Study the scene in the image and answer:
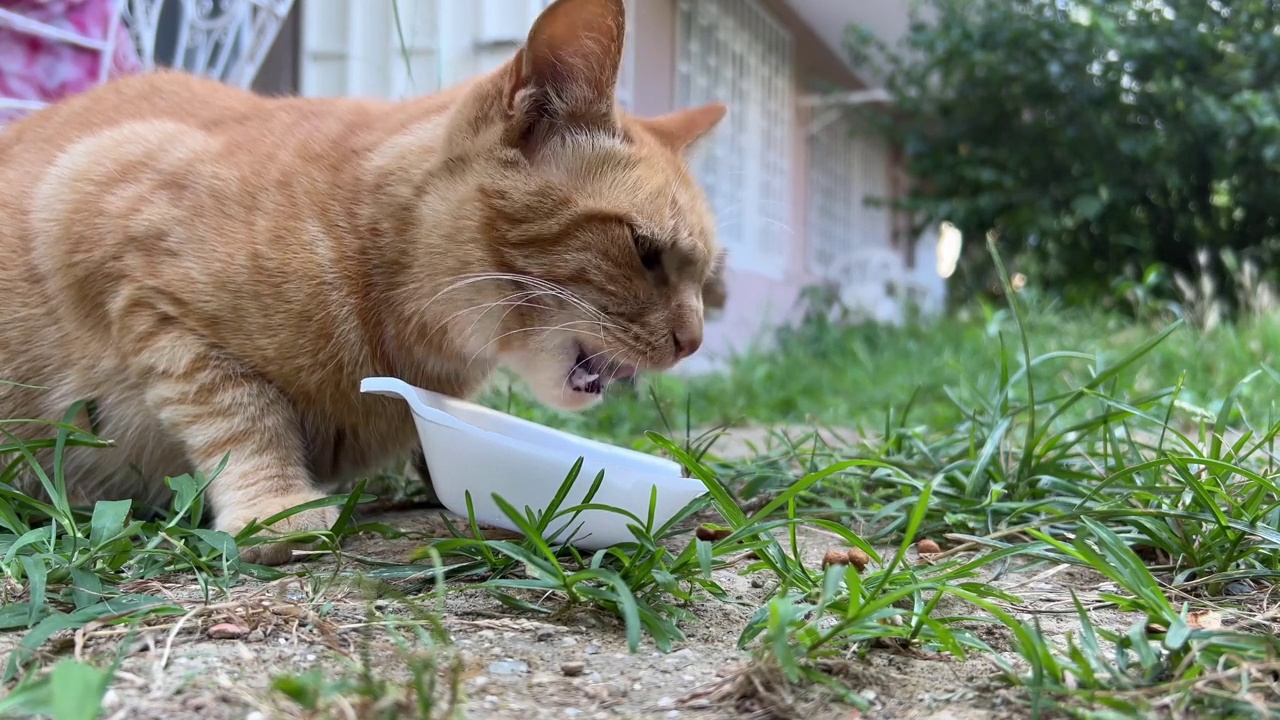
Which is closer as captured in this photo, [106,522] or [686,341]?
[106,522]

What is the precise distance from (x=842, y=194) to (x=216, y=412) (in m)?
7.02

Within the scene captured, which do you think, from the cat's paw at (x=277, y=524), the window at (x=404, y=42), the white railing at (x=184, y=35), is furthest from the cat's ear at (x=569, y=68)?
the white railing at (x=184, y=35)

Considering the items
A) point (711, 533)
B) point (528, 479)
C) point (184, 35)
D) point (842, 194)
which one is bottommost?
point (711, 533)

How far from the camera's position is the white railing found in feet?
6.28

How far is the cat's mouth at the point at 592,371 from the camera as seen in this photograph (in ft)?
4.47

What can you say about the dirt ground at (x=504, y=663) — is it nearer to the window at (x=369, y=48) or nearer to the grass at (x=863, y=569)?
the grass at (x=863, y=569)

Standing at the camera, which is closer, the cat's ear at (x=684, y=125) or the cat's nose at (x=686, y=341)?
the cat's nose at (x=686, y=341)

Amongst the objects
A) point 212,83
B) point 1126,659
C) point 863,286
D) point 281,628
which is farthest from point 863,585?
point 863,286

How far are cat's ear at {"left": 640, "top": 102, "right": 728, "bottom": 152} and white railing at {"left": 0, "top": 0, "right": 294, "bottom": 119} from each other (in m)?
1.24

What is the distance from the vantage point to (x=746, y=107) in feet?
17.1

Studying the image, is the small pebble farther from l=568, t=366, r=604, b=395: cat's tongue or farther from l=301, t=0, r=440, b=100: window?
l=301, t=0, r=440, b=100: window

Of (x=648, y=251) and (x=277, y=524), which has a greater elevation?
(x=648, y=251)

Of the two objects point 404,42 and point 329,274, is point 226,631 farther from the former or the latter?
point 404,42

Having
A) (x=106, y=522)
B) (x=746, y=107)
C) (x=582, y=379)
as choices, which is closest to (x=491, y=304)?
(x=582, y=379)
